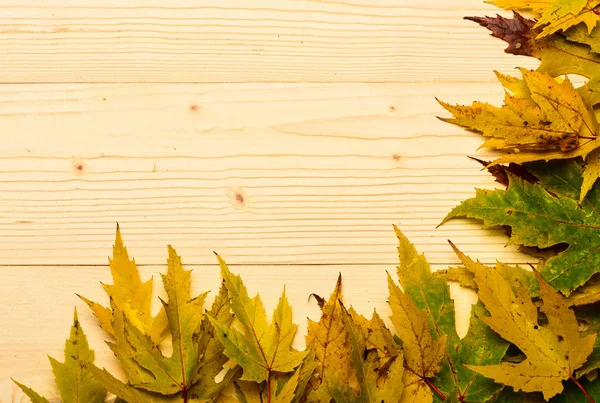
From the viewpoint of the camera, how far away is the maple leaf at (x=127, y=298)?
2.58 ft

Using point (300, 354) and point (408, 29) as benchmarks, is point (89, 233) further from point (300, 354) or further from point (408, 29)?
point (408, 29)

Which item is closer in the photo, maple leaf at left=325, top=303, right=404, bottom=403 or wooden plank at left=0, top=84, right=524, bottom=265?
maple leaf at left=325, top=303, right=404, bottom=403

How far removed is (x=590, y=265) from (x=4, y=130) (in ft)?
2.83

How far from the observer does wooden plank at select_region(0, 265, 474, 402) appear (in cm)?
81

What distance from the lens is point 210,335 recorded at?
2.53ft

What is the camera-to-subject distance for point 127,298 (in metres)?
0.79

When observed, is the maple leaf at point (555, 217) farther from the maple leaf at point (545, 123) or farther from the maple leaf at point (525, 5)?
the maple leaf at point (525, 5)

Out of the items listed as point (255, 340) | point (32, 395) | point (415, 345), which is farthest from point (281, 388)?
point (32, 395)

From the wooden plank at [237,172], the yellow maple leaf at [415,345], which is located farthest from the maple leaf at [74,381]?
the yellow maple leaf at [415,345]

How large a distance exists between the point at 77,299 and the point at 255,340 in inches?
11.1

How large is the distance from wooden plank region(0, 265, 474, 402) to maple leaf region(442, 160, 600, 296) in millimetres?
122

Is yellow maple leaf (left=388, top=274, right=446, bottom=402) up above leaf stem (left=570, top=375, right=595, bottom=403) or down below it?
above

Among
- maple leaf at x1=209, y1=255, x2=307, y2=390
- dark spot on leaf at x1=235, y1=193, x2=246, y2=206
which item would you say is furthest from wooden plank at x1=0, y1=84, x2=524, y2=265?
maple leaf at x1=209, y1=255, x2=307, y2=390

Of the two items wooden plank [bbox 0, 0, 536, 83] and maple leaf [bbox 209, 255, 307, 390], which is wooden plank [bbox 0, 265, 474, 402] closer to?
maple leaf [bbox 209, 255, 307, 390]
